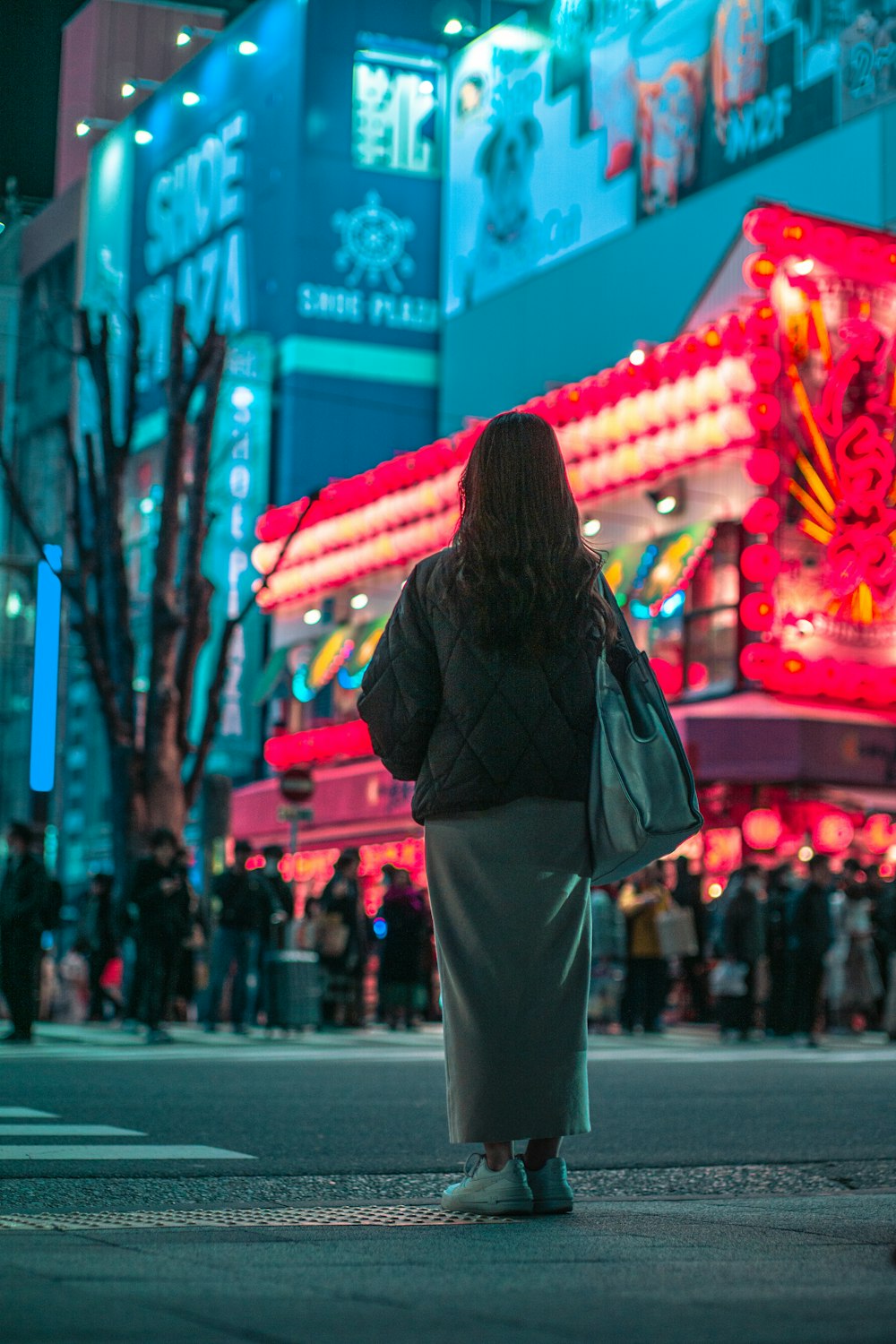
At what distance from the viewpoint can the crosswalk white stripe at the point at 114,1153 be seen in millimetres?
6633

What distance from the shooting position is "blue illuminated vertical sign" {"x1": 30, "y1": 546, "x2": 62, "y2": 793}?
1863 inches

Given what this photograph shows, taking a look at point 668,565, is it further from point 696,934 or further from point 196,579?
point 196,579

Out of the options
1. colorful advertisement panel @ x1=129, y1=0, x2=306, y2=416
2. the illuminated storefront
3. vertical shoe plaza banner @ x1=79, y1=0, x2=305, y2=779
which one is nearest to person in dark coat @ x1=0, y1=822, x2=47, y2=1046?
the illuminated storefront

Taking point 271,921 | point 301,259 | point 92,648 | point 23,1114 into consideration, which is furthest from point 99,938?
point 301,259

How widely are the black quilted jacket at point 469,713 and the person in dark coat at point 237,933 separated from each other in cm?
1329

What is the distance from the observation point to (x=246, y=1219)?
4.88 m

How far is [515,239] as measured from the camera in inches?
1499

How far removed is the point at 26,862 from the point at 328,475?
25022mm

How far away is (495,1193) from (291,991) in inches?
530

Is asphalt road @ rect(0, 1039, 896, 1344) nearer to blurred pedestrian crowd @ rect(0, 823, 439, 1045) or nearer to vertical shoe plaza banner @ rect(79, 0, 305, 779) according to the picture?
blurred pedestrian crowd @ rect(0, 823, 439, 1045)

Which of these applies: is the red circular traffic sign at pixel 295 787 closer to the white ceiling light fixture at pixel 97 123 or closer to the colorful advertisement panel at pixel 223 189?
the colorful advertisement panel at pixel 223 189

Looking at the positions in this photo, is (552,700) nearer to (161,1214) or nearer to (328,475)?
(161,1214)

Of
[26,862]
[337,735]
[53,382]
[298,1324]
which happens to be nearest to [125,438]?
[26,862]

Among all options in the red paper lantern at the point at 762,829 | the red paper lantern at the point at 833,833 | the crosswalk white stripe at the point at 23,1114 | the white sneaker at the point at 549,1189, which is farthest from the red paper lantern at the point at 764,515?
the white sneaker at the point at 549,1189
